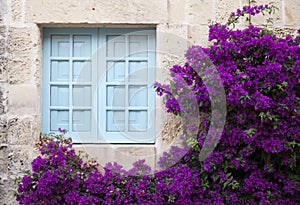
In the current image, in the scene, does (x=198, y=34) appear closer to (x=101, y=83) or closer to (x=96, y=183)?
(x=101, y=83)

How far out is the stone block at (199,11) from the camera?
156 inches

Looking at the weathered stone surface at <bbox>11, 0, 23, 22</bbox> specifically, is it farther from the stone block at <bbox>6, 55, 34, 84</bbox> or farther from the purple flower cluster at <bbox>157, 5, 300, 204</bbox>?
the purple flower cluster at <bbox>157, 5, 300, 204</bbox>

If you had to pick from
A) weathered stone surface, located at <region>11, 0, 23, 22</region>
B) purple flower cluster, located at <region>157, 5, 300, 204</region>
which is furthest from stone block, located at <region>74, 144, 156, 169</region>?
weathered stone surface, located at <region>11, 0, 23, 22</region>

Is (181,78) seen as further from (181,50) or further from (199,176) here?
(199,176)

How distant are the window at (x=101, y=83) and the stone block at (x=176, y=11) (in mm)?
255

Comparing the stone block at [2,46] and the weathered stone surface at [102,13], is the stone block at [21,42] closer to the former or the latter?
the stone block at [2,46]

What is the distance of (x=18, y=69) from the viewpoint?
397cm

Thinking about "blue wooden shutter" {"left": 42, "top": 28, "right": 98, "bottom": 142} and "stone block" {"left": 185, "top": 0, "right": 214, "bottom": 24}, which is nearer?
"stone block" {"left": 185, "top": 0, "right": 214, "bottom": 24}

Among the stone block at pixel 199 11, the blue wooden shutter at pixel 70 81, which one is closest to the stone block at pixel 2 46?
the blue wooden shutter at pixel 70 81

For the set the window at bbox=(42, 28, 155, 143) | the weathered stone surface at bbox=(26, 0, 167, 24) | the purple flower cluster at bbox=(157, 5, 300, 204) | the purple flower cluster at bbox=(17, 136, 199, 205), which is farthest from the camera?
the window at bbox=(42, 28, 155, 143)

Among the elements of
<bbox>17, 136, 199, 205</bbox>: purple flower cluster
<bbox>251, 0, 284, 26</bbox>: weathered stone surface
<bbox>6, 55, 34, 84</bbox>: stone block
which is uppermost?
<bbox>251, 0, 284, 26</bbox>: weathered stone surface

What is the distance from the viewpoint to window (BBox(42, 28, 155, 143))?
4.09m

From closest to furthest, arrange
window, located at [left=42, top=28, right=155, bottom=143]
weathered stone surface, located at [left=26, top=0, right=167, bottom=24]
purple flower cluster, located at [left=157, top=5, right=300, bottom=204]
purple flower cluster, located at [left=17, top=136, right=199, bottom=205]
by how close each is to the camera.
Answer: purple flower cluster, located at [left=157, top=5, right=300, bottom=204] → purple flower cluster, located at [left=17, top=136, right=199, bottom=205] → weathered stone surface, located at [left=26, top=0, right=167, bottom=24] → window, located at [left=42, top=28, right=155, bottom=143]

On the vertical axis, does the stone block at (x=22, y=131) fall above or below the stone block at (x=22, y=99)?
below
